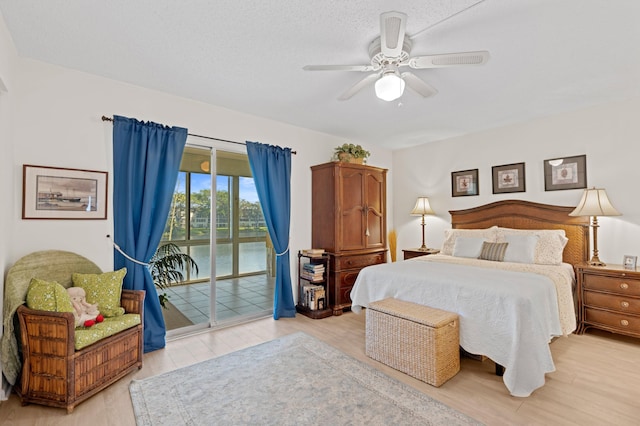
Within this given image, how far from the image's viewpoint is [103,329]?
230 cm

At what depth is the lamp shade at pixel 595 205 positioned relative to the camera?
339cm

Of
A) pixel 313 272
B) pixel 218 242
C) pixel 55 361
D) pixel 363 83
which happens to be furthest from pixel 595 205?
pixel 55 361

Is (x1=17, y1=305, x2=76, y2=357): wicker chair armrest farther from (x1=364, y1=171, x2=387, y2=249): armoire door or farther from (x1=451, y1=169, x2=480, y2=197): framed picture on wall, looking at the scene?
(x1=451, y1=169, x2=480, y2=197): framed picture on wall

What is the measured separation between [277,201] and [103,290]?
214 cm

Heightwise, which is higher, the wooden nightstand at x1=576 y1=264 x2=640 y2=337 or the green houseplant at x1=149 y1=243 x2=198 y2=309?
the green houseplant at x1=149 y1=243 x2=198 y2=309

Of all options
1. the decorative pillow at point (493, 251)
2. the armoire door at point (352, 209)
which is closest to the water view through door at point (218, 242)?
the armoire door at point (352, 209)

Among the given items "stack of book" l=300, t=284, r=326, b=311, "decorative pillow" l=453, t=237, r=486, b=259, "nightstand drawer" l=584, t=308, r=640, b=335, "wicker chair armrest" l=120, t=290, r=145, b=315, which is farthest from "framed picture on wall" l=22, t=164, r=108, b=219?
"nightstand drawer" l=584, t=308, r=640, b=335

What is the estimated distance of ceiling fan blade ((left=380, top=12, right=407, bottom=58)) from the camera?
1744 mm

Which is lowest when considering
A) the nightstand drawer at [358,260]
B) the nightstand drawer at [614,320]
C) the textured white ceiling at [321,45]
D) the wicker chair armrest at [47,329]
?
the nightstand drawer at [614,320]

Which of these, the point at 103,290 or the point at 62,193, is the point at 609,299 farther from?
the point at 62,193

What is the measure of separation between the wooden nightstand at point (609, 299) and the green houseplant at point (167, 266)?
4517 mm

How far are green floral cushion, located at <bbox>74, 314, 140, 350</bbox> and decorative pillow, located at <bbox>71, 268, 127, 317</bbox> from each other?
0.27 feet

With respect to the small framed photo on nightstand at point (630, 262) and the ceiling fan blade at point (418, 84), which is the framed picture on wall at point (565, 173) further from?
the ceiling fan blade at point (418, 84)

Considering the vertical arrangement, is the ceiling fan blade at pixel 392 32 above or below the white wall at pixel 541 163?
above
